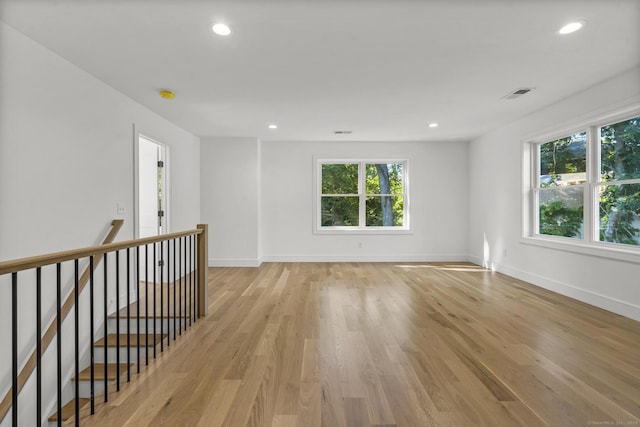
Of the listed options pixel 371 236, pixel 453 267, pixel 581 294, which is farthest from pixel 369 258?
pixel 581 294

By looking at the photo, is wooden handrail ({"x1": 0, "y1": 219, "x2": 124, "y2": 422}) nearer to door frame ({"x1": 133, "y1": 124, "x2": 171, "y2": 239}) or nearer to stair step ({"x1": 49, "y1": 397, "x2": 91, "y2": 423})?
stair step ({"x1": 49, "y1": 397, "x2": 91, "y2": 423})

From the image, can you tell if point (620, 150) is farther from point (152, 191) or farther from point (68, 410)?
point (152, 191)

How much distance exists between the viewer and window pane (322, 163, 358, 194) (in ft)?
20.8

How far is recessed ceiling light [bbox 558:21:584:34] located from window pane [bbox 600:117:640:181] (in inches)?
63.8

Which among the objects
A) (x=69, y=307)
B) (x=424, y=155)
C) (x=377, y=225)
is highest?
(x=424, y=155)

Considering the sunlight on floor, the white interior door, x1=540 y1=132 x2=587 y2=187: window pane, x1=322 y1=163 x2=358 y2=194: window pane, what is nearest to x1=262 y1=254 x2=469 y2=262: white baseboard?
the sunlight on floor

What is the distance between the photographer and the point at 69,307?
102 inches

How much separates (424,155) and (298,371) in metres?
5.29

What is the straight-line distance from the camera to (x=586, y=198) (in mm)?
3625

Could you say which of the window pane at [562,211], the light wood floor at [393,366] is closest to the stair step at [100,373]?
the light wood floor at [393,366]

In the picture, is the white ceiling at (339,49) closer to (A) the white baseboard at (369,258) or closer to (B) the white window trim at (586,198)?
(B) the white window trim at (586,198)

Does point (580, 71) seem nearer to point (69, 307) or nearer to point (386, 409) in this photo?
point (386, 409)

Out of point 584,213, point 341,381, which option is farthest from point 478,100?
point 341,381

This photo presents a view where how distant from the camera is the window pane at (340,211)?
637cm
